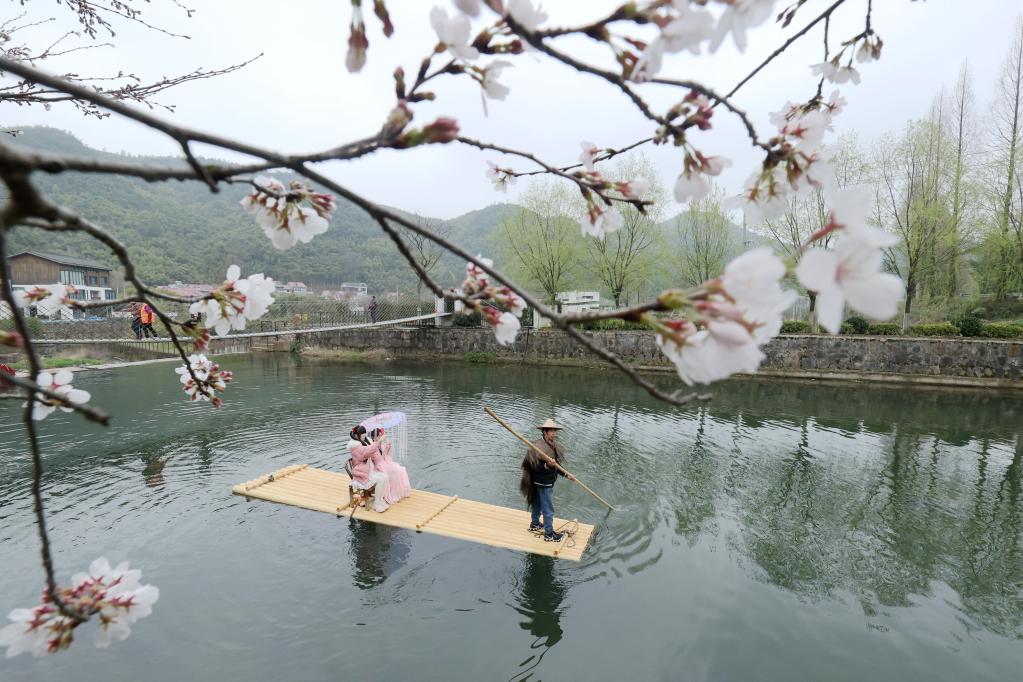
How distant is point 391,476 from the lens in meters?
6.60

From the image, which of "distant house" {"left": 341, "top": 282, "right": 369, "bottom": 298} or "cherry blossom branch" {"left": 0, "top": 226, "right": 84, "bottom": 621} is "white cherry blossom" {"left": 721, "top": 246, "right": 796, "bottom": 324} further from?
"distant house" {"left": 341, "top": 282, "right": 369, "bottom": 298}

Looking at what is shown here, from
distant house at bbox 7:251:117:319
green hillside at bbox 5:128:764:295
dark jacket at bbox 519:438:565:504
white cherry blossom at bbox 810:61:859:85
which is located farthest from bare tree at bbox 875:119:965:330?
distant house at bbox 7:251:117:319

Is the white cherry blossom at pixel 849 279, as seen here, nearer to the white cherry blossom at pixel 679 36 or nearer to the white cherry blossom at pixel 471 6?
the white cherry blossom at pixel 679 36

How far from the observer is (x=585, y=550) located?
5.94 metres

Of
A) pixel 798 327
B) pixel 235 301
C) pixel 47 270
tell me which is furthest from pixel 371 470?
pixel 47 270

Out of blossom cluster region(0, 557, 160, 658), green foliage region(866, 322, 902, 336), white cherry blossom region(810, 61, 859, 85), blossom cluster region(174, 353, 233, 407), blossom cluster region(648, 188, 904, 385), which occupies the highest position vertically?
white cherry blossom region(810, 61, 859, 85)

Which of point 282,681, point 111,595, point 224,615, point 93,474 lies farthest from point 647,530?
point 93,474

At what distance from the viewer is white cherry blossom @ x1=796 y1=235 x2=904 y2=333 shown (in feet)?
2.27

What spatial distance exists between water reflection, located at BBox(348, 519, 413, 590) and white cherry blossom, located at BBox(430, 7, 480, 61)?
5415 millimetres

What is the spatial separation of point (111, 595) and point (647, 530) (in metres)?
6.13

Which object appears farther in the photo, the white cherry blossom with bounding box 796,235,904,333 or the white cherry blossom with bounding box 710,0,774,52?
the white cherry blossom with bounding box 710,0,774,52

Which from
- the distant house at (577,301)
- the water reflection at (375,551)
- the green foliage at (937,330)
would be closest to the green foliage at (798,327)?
the green foliage at (937,330)

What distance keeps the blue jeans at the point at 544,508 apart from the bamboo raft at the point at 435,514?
150 mm

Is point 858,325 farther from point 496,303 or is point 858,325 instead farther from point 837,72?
point 496,303
